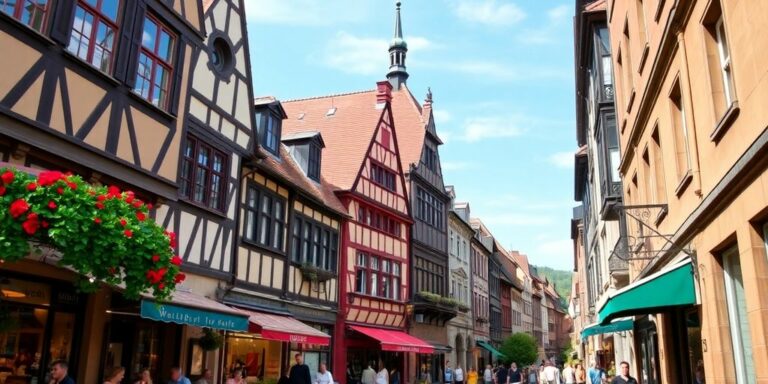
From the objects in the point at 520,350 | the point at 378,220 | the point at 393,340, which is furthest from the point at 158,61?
the point at 520,350

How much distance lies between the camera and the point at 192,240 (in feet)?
46.3

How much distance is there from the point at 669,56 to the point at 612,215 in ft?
27.6

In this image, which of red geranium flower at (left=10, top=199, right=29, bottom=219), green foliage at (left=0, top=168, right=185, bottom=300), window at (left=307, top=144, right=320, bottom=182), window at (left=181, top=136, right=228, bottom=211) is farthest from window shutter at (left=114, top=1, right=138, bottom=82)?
window at (left=307, top=144, right=320, bottom=182)

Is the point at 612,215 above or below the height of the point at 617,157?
below

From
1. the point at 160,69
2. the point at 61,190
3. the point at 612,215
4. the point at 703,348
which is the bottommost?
the point at 703,348

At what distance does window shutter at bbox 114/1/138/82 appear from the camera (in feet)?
37.0

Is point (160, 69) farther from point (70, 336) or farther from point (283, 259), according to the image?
point (283, 259)

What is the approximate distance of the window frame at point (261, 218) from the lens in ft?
57.0

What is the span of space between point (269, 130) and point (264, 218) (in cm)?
338

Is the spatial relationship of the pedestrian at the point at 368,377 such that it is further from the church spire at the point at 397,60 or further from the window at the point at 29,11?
the church spire at the point at 397,60

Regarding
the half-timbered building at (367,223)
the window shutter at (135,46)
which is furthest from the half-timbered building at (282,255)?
the window shutter at (135,46)

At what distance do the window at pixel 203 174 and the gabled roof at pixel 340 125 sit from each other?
9640mm

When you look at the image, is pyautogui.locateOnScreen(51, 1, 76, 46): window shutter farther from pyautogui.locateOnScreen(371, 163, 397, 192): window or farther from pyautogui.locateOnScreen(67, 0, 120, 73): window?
pyautogui.locateOnScreen(371, 163, 397, 192): window

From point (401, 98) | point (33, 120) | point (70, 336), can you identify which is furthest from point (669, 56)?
point (401, 98)
